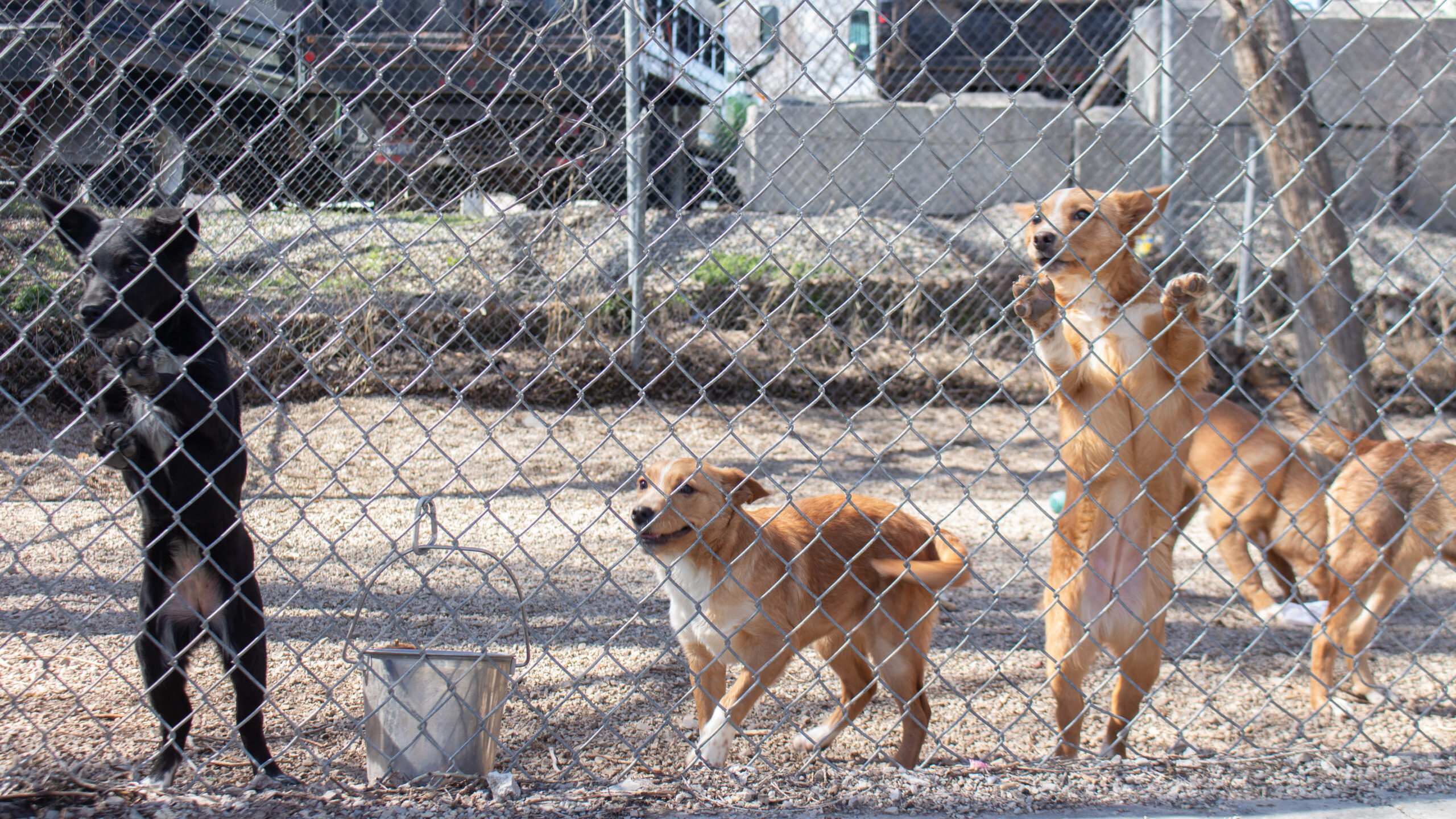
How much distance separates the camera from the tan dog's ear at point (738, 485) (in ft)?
10.2

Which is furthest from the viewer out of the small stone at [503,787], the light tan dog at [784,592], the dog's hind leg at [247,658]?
the light tan dog at [784,592]

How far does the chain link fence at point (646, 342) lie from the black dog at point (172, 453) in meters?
0.10

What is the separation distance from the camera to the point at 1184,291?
2.54 m

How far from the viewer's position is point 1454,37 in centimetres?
1022

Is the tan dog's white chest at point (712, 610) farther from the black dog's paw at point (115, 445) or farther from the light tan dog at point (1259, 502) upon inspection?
the light tan dog at point (1259, 502)

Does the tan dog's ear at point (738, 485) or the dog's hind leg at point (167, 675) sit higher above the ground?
the dog's hind leg at point (167, 675)

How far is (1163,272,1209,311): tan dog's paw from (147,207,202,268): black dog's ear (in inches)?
110

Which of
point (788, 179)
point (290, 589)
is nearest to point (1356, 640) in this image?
point (290, 589)

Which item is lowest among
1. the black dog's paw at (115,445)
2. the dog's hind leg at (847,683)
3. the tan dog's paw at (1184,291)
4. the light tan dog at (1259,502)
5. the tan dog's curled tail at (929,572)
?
the light tan dog at (1259,502)

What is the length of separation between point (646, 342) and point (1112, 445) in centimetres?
507

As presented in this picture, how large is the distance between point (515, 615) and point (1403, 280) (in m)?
10.6

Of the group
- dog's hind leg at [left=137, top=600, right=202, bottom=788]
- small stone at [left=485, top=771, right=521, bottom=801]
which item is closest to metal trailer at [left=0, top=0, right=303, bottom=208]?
dog's hind leg at [left=137, top=600, right=202, bottom=788]

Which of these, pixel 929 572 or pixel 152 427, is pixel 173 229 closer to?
pixel 152 427

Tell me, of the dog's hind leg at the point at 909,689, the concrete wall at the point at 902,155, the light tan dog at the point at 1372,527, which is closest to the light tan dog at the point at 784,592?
the dog's hind leg at the point at 909,689
